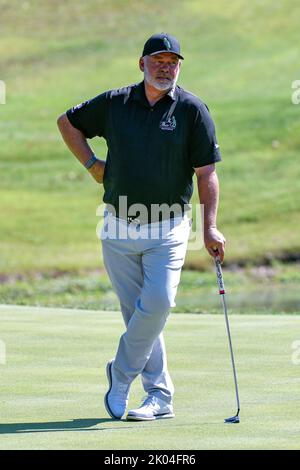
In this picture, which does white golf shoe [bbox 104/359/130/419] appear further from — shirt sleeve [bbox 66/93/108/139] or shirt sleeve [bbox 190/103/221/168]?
shirt sleeve [bbox 66/93/108/139]

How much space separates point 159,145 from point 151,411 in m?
1.59

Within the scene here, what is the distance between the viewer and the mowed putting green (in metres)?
7.80

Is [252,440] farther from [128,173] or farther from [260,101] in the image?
[260,101]

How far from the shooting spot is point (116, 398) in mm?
8953

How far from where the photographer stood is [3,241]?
128 ft

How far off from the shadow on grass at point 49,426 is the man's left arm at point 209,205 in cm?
129

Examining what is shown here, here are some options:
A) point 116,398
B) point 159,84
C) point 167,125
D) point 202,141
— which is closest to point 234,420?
point 116,398

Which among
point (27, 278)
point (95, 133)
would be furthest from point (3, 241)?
point (95, 133)

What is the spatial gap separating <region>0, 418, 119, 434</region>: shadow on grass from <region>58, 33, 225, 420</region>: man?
399 millimetres

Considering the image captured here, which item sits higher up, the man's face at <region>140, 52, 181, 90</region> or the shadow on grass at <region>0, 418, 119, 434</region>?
the man's face at <region>140, 52, 181, 90</region>

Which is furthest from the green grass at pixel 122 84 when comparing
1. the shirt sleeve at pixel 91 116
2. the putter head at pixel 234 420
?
the putter head at pixel 234 420

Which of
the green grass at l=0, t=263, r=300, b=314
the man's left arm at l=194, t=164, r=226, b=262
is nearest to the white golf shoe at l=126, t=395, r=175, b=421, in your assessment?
the man's left arm at l=194, t=164, r=226, b=262

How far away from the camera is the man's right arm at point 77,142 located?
937 centimetres

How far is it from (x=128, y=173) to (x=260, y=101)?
43.9 m
